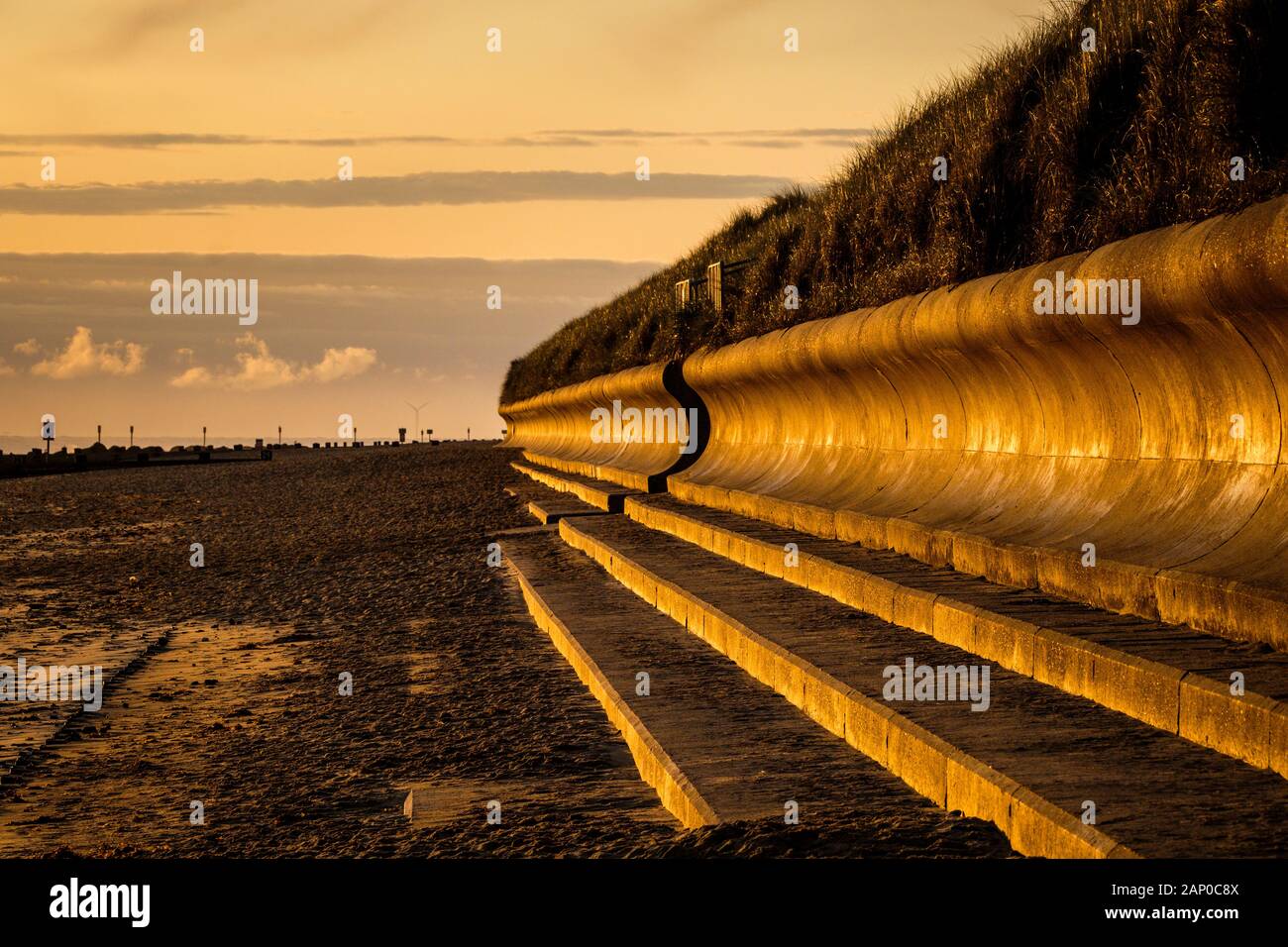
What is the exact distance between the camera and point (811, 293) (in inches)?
523

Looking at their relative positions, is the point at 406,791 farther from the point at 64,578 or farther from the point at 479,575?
the point at 64,578

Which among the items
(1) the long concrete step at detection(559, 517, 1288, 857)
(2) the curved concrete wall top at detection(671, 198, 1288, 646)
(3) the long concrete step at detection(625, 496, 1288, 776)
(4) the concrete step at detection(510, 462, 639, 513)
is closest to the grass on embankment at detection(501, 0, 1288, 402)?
(2) the curved concrete wall top at detection(671, 198, 1288, 646)

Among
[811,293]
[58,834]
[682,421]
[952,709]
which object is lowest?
[58,834]

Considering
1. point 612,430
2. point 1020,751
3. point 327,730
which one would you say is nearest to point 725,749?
point 1020,751

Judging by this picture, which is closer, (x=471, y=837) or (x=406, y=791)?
(x=471, y=837)

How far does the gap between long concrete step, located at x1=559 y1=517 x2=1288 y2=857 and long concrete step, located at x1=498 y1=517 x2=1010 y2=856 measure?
9 cm

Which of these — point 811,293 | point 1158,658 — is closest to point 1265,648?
point 1158,658

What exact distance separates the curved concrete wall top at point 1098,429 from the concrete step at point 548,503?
6.78 meters

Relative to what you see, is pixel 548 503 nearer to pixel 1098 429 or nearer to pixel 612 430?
pixel 612 430

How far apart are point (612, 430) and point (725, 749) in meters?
18.4

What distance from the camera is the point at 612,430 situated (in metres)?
23.7
